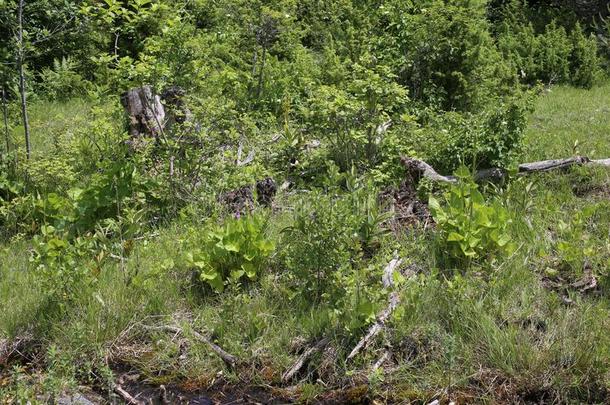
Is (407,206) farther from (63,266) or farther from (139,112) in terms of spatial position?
(139,112)

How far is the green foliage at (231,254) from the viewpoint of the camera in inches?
228

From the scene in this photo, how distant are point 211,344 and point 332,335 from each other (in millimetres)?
898

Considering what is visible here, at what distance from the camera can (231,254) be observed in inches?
230

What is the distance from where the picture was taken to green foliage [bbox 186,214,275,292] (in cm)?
578

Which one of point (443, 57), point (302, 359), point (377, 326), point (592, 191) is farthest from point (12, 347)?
point (443, 57)

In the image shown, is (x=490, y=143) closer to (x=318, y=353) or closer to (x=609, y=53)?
(x=318, y=353)

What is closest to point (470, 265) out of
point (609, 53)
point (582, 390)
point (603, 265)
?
point (603, 265)

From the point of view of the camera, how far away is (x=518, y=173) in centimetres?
724

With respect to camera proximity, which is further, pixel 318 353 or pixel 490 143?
pixel 490 143

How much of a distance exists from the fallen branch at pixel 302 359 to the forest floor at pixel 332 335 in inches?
1.4

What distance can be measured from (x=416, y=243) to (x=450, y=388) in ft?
5.50

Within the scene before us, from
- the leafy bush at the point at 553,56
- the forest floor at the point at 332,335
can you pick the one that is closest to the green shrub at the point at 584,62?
the leafy bush at the point at 553,56

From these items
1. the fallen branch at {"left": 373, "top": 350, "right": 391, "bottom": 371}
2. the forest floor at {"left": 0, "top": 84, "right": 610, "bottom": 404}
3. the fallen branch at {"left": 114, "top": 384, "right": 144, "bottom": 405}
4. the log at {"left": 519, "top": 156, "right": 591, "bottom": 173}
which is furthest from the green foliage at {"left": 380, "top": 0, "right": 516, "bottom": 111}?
the fallen branch at {"left": 114, "top": 384, "right": 144, "bottom": 405}

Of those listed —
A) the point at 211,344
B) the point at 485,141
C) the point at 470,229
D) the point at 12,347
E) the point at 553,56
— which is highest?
the point at 485,141
